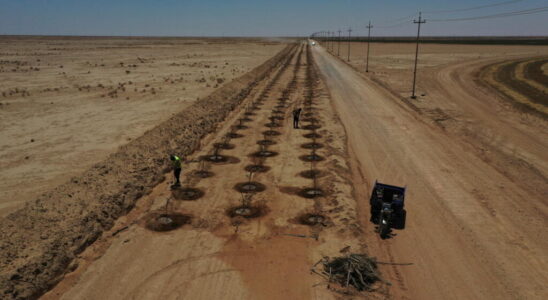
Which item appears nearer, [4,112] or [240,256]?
[240,256]

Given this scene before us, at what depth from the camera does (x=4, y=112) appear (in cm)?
2708

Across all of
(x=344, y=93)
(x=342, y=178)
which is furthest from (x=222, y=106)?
(x=342, y=178)

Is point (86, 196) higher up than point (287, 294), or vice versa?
point (86, 196)

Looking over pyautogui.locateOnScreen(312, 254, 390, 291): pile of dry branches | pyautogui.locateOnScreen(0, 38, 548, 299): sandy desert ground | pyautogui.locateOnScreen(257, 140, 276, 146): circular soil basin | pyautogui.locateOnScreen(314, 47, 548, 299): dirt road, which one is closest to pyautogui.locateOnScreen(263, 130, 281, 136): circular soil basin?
pyautogui.locateOnScreen(0, 38, 548, 299): sandy desert ground

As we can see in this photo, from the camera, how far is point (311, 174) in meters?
16.3

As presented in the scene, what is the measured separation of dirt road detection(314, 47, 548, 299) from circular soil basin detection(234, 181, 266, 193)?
3977 millimetres

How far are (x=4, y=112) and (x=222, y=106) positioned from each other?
16.2m

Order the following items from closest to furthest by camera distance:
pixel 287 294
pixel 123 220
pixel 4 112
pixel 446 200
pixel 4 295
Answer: pixel 4 295
pixel 287 294
pixel 123 220
pixel 446 200
pixel 4 112

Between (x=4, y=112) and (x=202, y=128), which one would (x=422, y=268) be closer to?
(x=202, y=128)

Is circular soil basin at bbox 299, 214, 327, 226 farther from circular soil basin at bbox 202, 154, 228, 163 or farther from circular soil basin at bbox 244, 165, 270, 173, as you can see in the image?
circular soil basin at bbox 202, 154, 228, 163

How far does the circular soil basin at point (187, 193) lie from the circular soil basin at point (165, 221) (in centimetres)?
134

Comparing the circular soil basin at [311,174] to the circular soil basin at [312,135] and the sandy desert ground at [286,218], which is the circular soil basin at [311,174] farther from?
the circular soil basin at [312,135]

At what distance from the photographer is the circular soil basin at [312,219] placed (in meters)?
12.2

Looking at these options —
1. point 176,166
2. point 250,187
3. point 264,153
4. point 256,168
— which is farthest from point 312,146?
point 176,166
